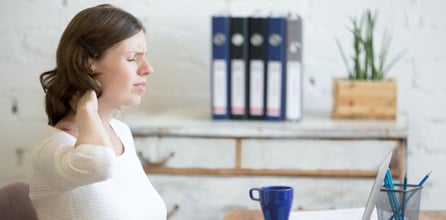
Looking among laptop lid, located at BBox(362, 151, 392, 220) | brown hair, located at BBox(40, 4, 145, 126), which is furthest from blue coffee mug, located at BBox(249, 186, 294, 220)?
brown hair, located at BBox(40, 4, 145, 126)

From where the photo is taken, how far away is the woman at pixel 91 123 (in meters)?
1.45

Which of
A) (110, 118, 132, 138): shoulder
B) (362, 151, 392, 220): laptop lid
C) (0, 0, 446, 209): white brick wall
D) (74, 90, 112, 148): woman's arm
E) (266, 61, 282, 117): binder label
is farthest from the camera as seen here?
(0, 0, 446, 209): white brick wall

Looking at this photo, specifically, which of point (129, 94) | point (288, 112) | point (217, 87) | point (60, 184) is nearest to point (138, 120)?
point (217, 87)

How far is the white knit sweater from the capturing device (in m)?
1.43

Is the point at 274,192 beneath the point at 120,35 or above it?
beneath

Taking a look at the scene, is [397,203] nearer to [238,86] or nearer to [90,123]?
[90,123]

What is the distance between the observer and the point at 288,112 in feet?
8.23

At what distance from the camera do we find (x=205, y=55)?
2.83 m

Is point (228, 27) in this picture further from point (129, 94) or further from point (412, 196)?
point (412, 196)

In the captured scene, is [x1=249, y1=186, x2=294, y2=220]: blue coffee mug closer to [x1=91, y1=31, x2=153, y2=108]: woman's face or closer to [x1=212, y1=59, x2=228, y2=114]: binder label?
[x1=91, y1=31, x2=153, y2=108]: woman's face

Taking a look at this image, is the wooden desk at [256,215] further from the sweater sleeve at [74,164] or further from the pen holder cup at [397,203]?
the sweater sleeve at [74,164]

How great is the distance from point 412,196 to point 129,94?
59 cm

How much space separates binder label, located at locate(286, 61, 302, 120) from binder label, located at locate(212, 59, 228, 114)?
0.20 metres

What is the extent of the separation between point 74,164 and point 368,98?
Result: 4.27ft
